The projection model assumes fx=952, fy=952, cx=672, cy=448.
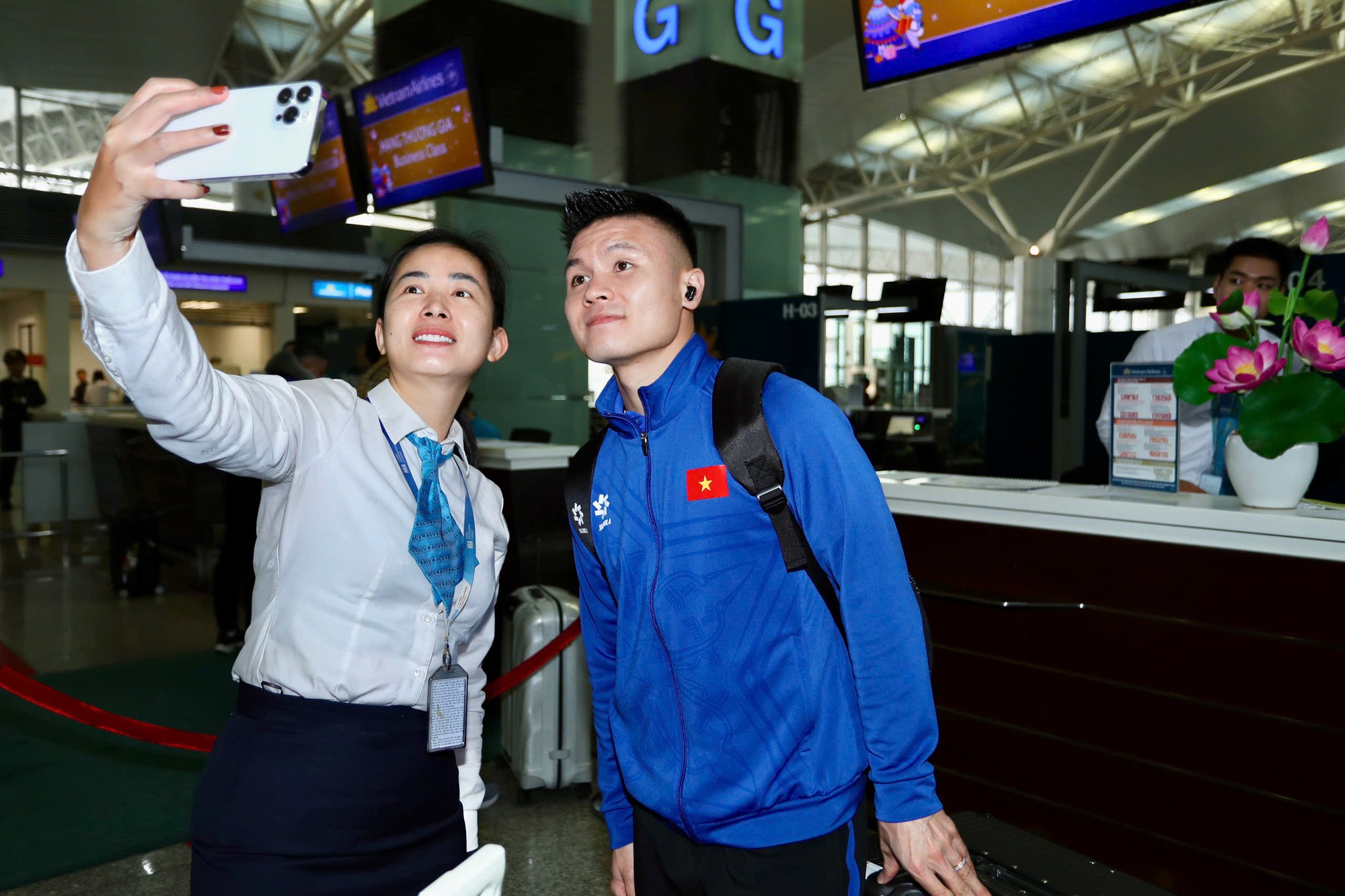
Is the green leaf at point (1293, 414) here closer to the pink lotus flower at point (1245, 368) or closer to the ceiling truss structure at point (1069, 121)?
the pink lotus flower at point (1245, 368)

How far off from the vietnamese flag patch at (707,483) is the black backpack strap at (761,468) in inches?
0.8

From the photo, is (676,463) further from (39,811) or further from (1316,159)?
(1316,159)

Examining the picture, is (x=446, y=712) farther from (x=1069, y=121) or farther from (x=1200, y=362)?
(x=1069, y=121)

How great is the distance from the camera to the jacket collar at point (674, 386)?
4.61 ft

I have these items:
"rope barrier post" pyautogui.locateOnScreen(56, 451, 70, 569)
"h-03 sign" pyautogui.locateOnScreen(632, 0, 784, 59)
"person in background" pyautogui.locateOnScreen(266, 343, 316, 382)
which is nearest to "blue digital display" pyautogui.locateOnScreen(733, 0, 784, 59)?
"h-03 sign" pyautogui.locateOnScreen(632, 0, 784, 59)

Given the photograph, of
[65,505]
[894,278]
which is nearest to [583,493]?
[65,505]

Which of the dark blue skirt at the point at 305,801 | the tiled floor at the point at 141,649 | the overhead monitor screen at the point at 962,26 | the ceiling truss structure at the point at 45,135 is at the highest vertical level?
the ceiling truss structure at the point at 45,135

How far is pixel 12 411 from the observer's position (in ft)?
33.1

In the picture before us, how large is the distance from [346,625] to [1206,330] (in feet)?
11.3

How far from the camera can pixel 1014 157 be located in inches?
631

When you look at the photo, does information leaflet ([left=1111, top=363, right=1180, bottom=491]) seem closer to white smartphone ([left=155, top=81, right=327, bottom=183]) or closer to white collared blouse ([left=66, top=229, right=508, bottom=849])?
white collared blouse ([left=66, top=229, right=508, bottom=849])

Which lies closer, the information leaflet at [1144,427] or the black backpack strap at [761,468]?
the black backpack strap at [761,468]

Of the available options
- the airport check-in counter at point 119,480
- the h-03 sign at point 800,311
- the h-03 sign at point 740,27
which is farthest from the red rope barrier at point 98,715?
the h-03 sign at point 740,27

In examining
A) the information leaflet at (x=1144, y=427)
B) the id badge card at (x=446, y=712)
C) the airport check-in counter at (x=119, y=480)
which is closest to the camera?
the id badge card at (x=446, y=712)
